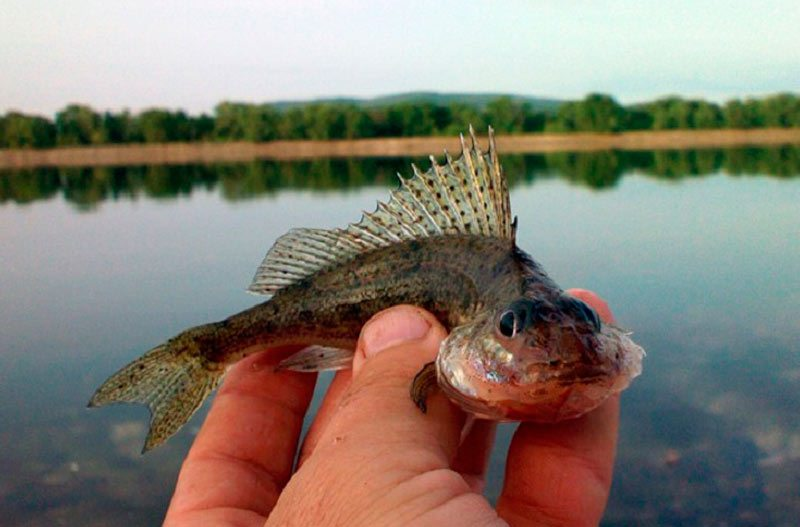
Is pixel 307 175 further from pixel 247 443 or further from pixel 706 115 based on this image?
pixel 247 443

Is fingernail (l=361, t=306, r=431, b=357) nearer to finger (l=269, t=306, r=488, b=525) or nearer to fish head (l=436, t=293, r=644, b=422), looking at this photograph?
finger (l=269, t=306, r=488, b=525)

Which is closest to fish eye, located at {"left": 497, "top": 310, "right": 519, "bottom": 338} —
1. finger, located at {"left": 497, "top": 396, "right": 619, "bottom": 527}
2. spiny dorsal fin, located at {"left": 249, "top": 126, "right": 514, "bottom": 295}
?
finger, located at {"left": 497, "top": 396, "right": 619, "bottom": 527}

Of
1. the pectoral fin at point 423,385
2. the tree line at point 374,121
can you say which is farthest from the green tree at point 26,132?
the pectoral fin at point 423,385

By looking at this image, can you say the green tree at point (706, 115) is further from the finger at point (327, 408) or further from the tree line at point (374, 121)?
the finger at point (327, 408)

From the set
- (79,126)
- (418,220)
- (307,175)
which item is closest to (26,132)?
(79,126)

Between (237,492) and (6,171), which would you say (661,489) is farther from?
(6,171)

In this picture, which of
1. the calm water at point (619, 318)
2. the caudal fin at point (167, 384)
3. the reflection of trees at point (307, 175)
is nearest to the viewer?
the caudal fin at point (167, 384)

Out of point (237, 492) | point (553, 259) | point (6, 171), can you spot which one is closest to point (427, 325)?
point (237, 492)
